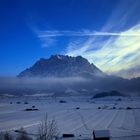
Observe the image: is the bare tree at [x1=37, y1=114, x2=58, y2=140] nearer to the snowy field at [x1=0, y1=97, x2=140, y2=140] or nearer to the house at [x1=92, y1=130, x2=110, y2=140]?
the snowy field at [x1=0, y1=97, x2=140, y2=140]

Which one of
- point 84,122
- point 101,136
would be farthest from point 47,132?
point 84,122

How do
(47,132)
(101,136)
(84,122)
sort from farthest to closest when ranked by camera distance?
(84,122), (47,132), (101,136)

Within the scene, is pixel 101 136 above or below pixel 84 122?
below

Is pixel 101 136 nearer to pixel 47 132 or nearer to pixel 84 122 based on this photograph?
pixel 47 132

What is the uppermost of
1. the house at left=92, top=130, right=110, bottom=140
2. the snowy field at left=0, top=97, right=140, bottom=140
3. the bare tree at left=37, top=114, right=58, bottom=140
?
the snowy field at left=0, top=97, right=140, bottom=140

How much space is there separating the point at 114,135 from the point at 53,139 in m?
9.15

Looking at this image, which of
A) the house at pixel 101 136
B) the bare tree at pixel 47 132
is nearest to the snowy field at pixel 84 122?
the bare tree at pixel 47 132

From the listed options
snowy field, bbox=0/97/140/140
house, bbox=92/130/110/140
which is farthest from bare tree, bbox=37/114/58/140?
house, bbox=92/130/110/140

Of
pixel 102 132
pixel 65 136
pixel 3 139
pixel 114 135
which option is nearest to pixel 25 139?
pixel 3 139

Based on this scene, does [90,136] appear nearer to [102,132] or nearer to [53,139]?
[53,139]

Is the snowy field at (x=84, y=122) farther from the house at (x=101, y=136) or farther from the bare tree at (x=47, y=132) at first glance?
the house at (x=101, y=136)

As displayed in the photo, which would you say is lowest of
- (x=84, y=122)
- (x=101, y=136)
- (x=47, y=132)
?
(x=101, y=136)

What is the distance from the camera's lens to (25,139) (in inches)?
1357

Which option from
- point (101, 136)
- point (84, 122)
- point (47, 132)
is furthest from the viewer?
point (84, 122)
